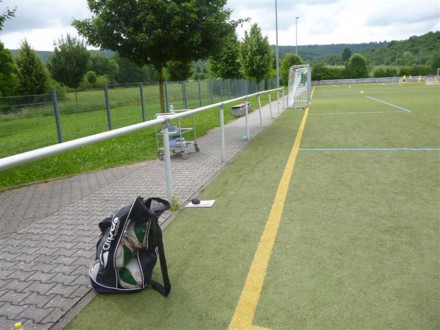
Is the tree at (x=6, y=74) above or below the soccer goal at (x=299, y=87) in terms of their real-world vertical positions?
above

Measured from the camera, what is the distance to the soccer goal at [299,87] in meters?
19.7

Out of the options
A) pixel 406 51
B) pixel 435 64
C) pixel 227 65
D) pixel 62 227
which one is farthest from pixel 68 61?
pixel 406 51

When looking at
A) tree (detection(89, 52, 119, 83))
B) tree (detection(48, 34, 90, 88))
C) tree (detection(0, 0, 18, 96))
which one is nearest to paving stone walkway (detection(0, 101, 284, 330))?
tree (detection(0, 0, 18, 96))

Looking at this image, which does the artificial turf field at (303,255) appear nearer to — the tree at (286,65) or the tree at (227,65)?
the tree at (227,65)

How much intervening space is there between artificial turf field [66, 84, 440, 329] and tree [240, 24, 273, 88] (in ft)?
89.8

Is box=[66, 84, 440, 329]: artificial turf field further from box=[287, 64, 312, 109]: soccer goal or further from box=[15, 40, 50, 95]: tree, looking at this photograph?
box=[15, 40, 50, 95]: tree

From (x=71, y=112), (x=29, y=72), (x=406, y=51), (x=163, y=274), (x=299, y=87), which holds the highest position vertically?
(x=406, y=51)

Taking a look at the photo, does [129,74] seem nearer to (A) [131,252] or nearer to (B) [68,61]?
(B) [68,61]

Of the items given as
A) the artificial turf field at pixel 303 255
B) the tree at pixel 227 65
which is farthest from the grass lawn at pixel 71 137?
the tree at pixel 227 65

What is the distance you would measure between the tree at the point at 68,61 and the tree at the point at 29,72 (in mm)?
7047

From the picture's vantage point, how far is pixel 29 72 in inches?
1289

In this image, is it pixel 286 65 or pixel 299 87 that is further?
pixel 286 65

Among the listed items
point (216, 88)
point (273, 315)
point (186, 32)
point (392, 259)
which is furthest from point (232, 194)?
point (216, 88)

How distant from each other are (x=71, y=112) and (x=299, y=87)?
13.0m
